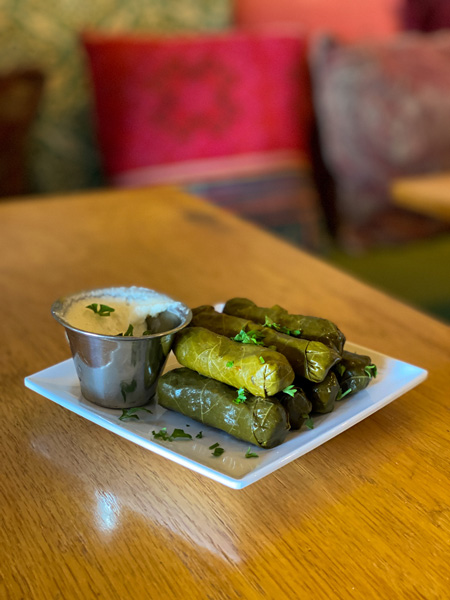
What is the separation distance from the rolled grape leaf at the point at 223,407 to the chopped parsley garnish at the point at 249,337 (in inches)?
1.9

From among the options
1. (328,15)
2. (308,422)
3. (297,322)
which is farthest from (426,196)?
(308,422)

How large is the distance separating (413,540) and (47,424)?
1.27 feet

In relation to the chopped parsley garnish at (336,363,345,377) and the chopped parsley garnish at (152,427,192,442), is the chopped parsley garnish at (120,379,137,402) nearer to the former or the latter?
the chopped parsley garnish at (152,427,192,442)

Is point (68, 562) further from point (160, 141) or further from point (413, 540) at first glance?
point (160, 141)

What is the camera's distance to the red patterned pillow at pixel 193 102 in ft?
7.97

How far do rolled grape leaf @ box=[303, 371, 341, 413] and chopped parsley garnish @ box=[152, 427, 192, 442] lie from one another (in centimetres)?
12

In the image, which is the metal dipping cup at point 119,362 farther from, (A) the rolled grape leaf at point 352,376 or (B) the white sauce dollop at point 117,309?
(A) the rolled grape leaf at point 352,376

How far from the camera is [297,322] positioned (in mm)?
751

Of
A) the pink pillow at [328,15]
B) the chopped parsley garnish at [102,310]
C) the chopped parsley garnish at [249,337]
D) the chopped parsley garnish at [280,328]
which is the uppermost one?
the pink pillow at [328,15]

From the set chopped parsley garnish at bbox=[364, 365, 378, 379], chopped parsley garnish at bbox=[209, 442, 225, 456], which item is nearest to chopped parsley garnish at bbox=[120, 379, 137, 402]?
chopped parsley garnish at bbox=[209, 442, 225, 456]

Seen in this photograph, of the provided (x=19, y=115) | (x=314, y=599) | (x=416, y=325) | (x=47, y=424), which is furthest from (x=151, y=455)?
(x=19, y=115)

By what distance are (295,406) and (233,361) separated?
71mm

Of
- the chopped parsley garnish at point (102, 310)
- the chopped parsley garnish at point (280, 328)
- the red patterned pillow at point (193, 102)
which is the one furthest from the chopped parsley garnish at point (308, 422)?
the red patterned pillow at point (193, 102)

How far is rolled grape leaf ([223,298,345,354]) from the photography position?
0.73 metres
